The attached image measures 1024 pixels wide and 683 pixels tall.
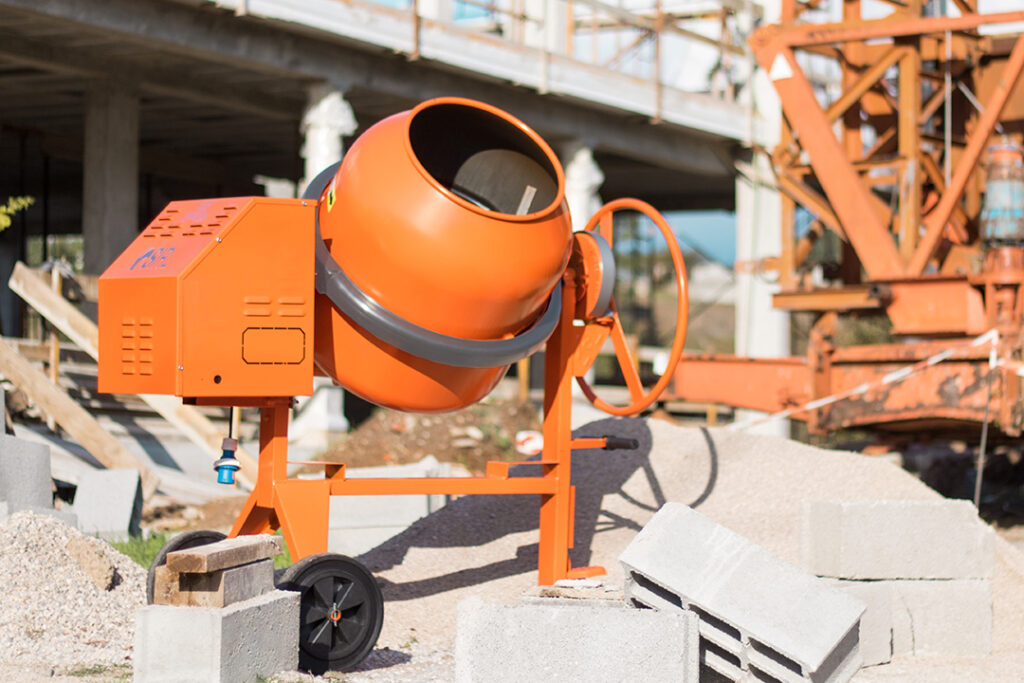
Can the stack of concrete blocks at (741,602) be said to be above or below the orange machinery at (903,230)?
below

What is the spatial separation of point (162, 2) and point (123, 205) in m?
2.80

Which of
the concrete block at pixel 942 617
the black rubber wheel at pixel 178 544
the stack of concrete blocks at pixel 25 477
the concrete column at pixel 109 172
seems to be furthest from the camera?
the concrete column at pixel 109 172

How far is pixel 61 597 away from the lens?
17.8 feet

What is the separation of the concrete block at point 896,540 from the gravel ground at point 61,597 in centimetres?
296

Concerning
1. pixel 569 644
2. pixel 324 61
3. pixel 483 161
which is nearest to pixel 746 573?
pixel 569 644

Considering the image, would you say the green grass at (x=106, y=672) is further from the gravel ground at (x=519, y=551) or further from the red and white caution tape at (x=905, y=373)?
the red and white caution tape at (x=905, y=373)

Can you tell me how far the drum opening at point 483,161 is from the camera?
19.6 ft

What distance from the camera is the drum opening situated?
5.98 m

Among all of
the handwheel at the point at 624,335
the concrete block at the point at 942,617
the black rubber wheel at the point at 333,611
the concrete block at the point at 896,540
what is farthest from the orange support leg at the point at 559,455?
the concrete block at the point at 942,617

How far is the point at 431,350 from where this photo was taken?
17.6ft

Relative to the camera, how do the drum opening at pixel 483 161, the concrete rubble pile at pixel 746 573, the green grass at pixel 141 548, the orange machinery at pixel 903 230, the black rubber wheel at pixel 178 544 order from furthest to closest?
the orange machinery at pixel 903 230 < the green grass at pixel 141 548 < the drum opening at pixel 483 161 < the black rubber wheel at pixel 178 544 < the concrete rubble pile at pixel 746 573

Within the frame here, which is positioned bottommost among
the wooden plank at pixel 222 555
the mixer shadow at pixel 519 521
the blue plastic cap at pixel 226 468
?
the mixer shadow at pixel 519 521

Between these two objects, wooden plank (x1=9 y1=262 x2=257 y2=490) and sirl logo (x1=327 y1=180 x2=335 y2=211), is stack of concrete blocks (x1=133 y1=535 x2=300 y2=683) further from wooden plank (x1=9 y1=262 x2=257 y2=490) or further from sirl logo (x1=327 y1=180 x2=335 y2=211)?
wooden plank (x1=9 y1=262 x2=257 y2=490)

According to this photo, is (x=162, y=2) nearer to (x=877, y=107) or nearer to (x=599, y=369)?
(x=877, y=107)
